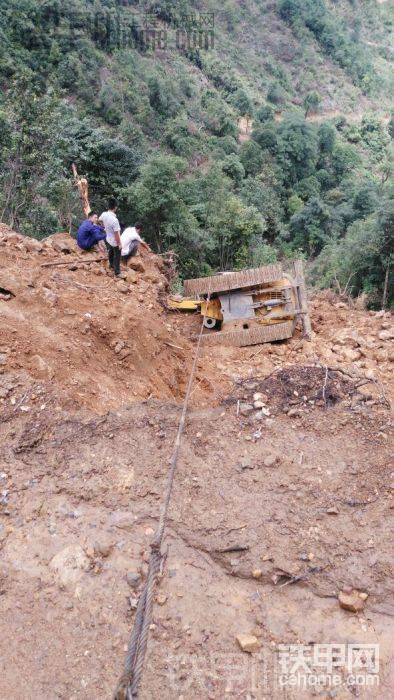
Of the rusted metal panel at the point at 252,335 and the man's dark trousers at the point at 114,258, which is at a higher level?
the man's dark trousers at the point at 114,258

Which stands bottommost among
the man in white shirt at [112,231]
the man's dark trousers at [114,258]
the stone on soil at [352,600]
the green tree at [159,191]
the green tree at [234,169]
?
the green tree at [234,169]

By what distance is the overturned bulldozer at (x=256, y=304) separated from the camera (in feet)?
22.7

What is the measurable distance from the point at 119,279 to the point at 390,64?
301 ft

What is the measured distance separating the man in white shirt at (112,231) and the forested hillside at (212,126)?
6.17 meters

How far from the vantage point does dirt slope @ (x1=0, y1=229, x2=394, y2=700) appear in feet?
8.07

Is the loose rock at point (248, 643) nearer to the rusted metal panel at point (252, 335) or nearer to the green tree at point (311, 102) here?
the rusted metal panel at point (252, 335)

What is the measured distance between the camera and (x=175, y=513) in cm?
321

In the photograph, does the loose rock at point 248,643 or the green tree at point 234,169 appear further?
the green tree at point 234,169

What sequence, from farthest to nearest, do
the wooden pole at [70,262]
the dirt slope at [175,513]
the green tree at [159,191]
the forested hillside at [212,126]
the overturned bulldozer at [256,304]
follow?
the green tree at [159,191] < the forested hillside at [212,126] < the overturned bulldozer at [256,304] < the wooden pole at [70,262] < the dirt slope at [175,513]

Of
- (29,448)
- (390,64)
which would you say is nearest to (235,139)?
(29,448)

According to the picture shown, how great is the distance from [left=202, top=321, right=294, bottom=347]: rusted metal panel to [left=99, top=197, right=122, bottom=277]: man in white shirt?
1768mm

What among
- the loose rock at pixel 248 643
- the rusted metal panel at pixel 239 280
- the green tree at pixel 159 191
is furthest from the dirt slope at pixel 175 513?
the green tree at pixel 159 191

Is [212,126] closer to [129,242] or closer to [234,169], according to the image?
[234,169]

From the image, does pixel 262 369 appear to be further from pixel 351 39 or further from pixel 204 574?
pixel 351 39
